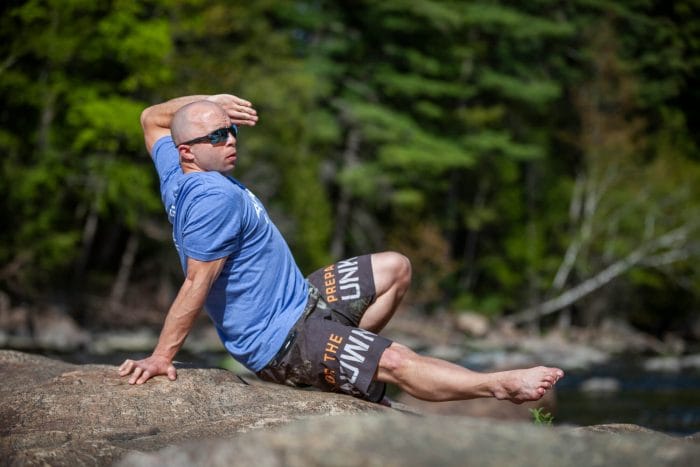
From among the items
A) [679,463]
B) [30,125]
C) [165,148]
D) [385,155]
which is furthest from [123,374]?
[385,155]

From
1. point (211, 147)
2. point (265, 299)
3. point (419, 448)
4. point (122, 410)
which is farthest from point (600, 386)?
point (419, 448)

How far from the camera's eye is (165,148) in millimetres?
4570

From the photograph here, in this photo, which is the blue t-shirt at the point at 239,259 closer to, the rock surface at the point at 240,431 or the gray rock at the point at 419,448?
the rock surface at the point at 240,431

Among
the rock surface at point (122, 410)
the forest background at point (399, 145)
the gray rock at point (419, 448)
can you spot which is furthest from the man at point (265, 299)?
the forest background at point (399, 145)

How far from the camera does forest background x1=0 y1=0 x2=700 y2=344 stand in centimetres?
1873

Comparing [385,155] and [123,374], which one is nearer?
[123,374]

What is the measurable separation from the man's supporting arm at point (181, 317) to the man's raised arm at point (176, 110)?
792mm

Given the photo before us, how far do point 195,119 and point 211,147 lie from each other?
0.15m

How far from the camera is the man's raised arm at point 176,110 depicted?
4.39 metres

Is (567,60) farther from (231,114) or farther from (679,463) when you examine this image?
(679,463)

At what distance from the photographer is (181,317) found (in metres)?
3.90

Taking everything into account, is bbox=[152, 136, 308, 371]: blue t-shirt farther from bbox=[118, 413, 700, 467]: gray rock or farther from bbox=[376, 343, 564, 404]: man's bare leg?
bbox=[118, 413, 700, 467]: gray rock

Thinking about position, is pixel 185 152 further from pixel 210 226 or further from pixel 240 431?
pixel 240 431

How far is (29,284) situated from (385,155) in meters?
10.3
